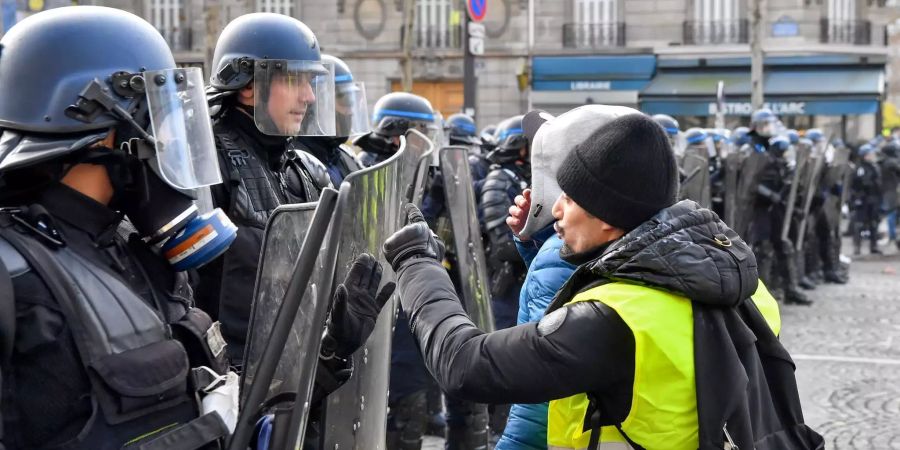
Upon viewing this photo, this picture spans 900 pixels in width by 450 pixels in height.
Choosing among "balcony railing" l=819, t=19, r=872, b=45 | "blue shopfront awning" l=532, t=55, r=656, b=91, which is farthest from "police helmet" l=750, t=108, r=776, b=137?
"balcony railing" l=819, t=19, r=872, b=45

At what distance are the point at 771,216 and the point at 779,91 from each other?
A: 16.5 meters

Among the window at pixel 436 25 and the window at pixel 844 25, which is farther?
the window at pixel 436 25

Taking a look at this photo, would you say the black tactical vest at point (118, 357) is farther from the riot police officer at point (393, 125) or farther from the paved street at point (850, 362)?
the paved street at point (850, 362)

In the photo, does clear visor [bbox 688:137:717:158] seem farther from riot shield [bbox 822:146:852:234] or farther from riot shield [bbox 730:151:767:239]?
riot shield [bbox 822:146:852:234]

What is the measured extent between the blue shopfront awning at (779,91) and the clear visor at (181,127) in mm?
25624

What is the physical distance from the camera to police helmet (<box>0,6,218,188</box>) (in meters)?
1.91

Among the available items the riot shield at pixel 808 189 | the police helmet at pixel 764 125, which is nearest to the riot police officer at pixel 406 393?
the police helmet at pixel 764 125

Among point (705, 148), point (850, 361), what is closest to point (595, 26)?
point (705, 148)

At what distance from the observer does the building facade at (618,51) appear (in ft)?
90.0

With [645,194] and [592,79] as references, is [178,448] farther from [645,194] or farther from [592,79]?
[592,79]

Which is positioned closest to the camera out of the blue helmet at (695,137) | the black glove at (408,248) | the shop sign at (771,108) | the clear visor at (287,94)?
the black glove at (408,248)

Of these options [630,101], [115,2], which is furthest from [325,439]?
[115,2]

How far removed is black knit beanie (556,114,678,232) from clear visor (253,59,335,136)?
1409 millimetres

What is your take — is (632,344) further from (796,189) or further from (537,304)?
(796,189)
